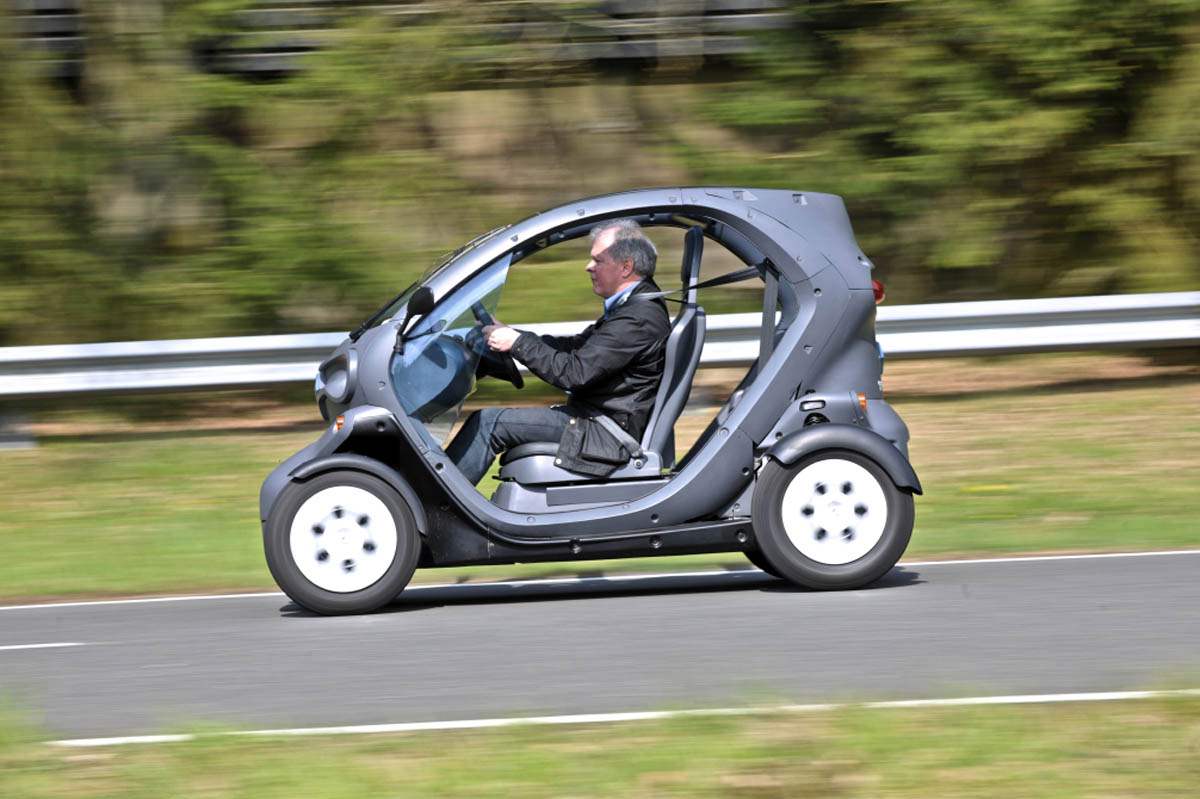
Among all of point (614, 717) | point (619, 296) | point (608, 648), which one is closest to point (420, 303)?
point (619, 296)

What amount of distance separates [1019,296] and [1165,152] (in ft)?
5.31

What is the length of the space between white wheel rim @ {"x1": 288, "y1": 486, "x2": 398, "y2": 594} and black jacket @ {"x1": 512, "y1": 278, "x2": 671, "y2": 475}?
80 cm

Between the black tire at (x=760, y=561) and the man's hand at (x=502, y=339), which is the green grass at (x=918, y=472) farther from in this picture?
the man's hand at (x=502, y=339)

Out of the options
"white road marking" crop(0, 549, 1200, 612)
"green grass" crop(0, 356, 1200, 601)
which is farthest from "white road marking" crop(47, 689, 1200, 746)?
"green grass" crop(0, 356, 1200, 601)

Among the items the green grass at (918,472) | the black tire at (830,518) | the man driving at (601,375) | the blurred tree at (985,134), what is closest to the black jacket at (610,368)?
the man driving at (601,375)

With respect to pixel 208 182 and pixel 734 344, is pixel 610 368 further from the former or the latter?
pixel 208 182

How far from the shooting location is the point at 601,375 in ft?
21.7

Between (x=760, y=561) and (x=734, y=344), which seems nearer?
(x=760, y=561)

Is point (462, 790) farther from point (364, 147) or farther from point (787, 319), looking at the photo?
point (364, 147)

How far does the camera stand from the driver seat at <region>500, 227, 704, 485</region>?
6.67 metres

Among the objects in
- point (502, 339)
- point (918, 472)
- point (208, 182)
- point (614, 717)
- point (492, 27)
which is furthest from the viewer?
point (492, 27)

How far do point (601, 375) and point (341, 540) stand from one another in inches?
48.4

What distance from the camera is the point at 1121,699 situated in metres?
4.60

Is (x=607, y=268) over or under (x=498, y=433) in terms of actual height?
over
